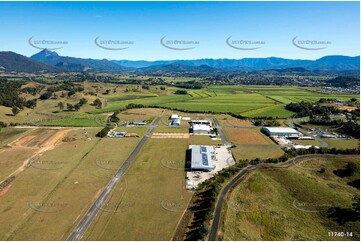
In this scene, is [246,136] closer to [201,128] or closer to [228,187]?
[201,128]

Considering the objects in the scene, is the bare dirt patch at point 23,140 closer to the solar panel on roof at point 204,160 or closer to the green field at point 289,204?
the solar panel on roof at point 204,160

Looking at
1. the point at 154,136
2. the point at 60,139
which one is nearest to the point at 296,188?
the point at 154,136

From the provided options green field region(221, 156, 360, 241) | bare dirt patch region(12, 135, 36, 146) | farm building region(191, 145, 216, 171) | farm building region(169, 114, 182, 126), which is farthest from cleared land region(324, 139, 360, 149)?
bare dirt patch region(12, 135, 36, 146)

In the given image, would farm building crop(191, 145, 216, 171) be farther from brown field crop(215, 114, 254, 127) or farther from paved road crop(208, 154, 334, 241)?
brown field crop(215, 114, 254, 127)

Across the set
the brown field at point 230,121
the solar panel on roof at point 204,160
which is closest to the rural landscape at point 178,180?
the solar panel on roof at point 204,160

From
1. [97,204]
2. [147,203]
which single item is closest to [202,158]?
[147,203]

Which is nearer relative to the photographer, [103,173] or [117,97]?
[103,173]

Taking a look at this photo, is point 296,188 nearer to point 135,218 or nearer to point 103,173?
point 135,218
